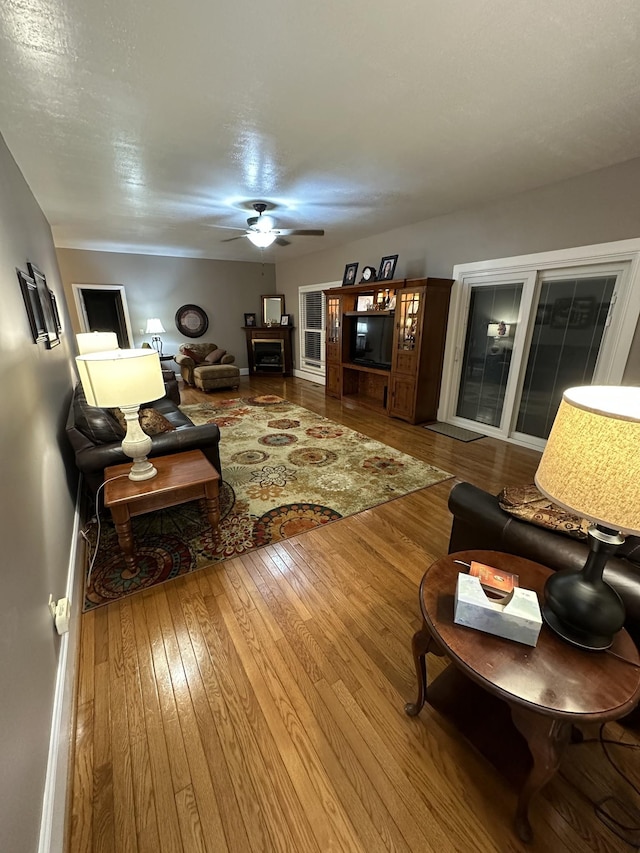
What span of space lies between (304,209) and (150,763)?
4770 millimetres

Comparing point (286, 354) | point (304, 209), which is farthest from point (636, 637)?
point (286, 354)

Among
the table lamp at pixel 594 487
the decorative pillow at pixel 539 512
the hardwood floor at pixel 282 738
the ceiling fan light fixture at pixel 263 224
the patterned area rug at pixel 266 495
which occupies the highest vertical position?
the ceiling fan light fixture at pixel 263 224

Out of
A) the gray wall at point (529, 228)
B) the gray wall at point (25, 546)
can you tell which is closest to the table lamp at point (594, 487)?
the gray wall at point (25, 546)

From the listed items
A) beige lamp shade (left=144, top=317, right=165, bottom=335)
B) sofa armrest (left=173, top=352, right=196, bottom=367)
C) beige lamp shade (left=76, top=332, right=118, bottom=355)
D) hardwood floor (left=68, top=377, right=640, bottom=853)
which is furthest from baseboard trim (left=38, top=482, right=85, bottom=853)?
beige lamp shade (left=144, top=317, right=165, bottom=335)

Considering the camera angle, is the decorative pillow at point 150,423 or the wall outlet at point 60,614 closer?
the wall outlet at point 60,614

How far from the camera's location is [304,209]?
4082 mm

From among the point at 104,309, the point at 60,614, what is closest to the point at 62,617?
the point at 60,614

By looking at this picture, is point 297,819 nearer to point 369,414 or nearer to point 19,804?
point 19,804

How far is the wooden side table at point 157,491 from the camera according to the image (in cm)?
200

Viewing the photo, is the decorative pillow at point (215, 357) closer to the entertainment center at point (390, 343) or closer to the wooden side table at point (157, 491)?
the entertainment center at point (390, 343)

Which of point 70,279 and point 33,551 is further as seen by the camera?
point 70,279

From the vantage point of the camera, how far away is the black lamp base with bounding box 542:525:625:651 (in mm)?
933

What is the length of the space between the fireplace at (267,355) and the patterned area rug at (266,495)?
11.7 ft

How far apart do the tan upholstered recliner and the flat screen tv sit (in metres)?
2.43
